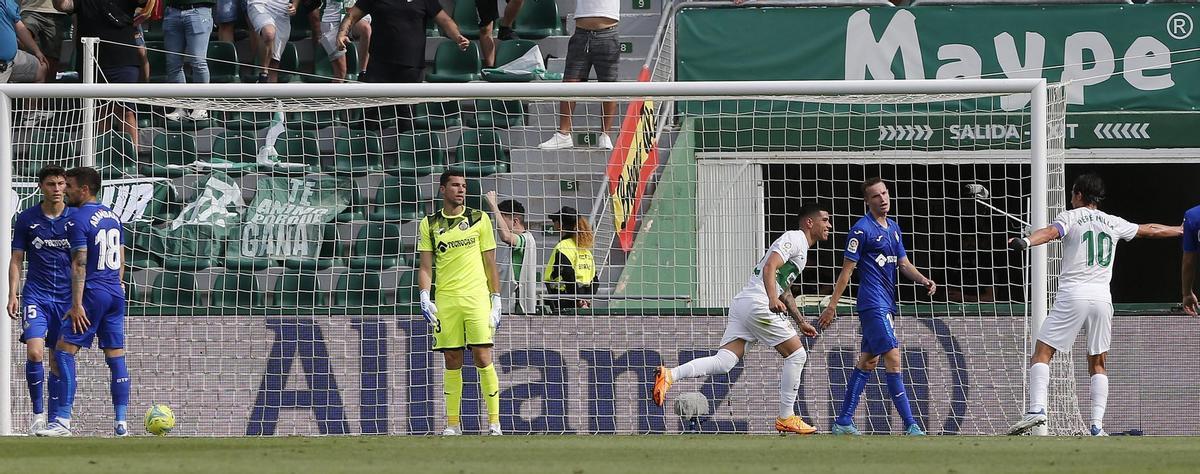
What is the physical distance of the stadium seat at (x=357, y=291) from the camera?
39.1 ft

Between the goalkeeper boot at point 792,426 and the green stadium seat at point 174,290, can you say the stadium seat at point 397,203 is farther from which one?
the goalkeeper boot at point 792,426

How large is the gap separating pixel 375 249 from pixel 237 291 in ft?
3.72

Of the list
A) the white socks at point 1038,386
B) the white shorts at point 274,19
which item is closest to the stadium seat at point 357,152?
the white shorts at point 274,19

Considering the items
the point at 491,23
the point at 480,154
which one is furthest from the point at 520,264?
the point at 491,23

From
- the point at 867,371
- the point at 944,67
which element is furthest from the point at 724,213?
the point at 944,67

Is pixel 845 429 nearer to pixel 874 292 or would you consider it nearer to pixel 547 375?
pixel 874 292

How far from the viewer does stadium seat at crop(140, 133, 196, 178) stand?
12422 millimetres

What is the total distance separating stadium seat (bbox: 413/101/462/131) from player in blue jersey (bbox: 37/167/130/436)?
3658 mm

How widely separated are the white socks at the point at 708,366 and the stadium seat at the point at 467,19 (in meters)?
5.99

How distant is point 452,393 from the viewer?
1001cm

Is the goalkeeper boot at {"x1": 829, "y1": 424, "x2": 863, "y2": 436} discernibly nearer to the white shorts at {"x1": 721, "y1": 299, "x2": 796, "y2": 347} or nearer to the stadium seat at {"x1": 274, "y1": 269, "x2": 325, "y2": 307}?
the white shorts at {"x1": 721, "y1": 299, "x2": 796, "y2": 347}

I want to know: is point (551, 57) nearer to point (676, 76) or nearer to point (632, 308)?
point (676, 76)

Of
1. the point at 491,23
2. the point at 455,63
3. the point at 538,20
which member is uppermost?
the point at 538,20

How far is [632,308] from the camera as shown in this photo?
11.4 m
